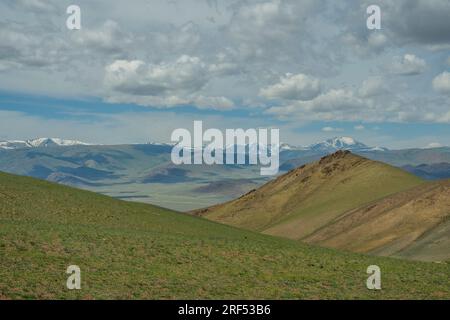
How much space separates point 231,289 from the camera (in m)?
32.7

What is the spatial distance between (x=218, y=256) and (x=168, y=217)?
41.1 meters

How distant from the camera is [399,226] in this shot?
10381 cm

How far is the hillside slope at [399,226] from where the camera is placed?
81.4 metres

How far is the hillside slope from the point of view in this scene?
8144 cm

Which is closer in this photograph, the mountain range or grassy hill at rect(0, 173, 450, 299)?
grassy hill at rect(0, 173, 450, 299)

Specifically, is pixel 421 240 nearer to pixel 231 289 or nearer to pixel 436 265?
pixel 436 265

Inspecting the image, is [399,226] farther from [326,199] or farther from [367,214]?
[326,199]

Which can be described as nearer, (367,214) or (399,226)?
(399,226)

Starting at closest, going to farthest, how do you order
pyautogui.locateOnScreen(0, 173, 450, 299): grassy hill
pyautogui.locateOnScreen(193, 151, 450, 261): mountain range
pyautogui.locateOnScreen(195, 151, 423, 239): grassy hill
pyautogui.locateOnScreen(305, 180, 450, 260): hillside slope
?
1. pyautogui.locateOnScreen(0, 173, 450, 299): grassy hill
2. pyautogui.locateOnScreen(305, 180, 450, 260): hillside slope
3. pyautogui.locateOnScreen(193, 151, 450, 261): mountain range
4. pyautogui.locateOnScreen(195, 151, 423, 239): grassy hill

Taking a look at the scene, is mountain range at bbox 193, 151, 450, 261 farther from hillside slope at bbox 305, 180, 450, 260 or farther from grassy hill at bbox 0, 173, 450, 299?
grassy hill at bbox 0, 173, 450, 299

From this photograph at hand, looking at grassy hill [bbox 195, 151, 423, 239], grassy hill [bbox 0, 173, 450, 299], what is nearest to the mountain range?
grassy hill [bbox 195, 151, 423, 239]

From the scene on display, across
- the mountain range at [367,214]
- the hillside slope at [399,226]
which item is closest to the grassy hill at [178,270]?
the mountain range at [367,214]

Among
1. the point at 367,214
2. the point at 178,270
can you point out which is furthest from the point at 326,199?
the point at 178,270
